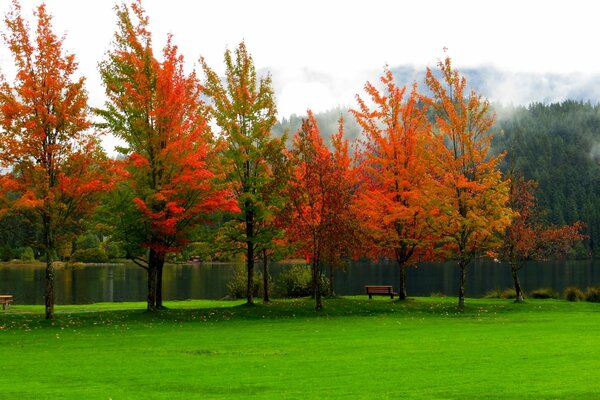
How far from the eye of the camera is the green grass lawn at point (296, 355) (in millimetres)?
13961

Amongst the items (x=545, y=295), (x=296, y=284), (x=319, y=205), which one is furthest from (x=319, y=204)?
(x=545, y=295)

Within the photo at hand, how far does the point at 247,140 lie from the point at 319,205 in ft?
20.3

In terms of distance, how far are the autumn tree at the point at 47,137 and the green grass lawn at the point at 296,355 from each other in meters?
6.28

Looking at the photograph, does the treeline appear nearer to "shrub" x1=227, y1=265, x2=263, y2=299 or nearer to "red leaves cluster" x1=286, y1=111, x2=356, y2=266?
"red leaves cluster" x1=286, y1=111, x2=356, y2=266

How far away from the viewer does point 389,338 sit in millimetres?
24312

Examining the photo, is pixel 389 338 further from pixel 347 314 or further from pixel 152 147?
pixel 152 147

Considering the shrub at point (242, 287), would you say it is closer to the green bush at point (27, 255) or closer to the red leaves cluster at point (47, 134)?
the red leaves cluster at point (47, 134)

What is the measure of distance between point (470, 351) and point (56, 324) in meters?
21.0

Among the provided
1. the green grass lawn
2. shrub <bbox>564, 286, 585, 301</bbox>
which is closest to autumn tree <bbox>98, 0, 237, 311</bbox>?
the green grass lawn

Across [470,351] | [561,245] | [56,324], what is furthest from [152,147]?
[561,245]

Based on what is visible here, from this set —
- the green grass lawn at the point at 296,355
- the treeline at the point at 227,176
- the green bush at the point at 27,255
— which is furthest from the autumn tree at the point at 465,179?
the green bush at the point at 27,255

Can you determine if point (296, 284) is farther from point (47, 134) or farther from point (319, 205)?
point (47, 134)

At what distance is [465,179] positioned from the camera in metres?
37.9

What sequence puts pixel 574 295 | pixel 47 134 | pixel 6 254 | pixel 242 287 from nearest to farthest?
pixel 47 134
pixel 574 295
pixel 242 287
pixel 6 254
